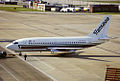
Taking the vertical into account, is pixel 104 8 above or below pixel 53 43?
above

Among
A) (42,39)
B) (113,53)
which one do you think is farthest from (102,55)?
(42,39)

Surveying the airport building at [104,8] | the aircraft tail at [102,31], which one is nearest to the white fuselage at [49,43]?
the aircraft tail at [102,31]

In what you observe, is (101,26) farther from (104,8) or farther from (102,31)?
(104,8)

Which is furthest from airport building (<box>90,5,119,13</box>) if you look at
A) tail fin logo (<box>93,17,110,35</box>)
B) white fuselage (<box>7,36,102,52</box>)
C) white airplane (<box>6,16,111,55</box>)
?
white fuselage (<box>7,36,102,52</box>)

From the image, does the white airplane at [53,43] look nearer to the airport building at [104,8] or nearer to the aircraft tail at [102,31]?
the aircraft tail at [102,31]

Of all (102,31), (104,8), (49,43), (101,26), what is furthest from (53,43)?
(104,8)

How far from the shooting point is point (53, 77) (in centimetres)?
4906

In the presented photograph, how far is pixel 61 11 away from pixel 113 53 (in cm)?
11069

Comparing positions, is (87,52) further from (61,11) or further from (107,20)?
(61,11)

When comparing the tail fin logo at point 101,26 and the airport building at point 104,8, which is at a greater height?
the tail fin logo at point 101,26

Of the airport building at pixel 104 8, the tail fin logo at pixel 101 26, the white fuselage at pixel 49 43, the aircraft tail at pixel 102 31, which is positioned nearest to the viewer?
the white fuselage at pixel 49 43

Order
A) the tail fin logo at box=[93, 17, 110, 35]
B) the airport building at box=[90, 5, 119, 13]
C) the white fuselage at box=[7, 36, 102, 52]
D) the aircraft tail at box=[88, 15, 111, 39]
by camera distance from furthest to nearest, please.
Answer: the airport building at box=[90, 5, 119, 13]
the tail fin logo at box=[93, 17, 110, 35]
the aircraft tail at box=[88, 15, 111, 39]
the white fuselage at box=[7, 36, 102, 52]

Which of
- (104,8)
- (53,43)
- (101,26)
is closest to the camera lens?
(53,43)

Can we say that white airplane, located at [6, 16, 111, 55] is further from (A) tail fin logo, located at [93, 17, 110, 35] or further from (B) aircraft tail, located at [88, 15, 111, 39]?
(A) tail fin logo, located at [93, 17, 110, 35]
